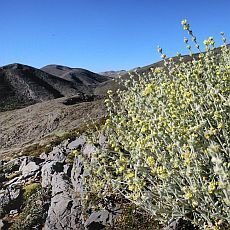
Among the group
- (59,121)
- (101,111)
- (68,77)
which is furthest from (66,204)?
(68,77)

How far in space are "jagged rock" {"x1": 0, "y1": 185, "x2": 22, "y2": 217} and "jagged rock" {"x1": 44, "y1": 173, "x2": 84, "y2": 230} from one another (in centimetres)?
157

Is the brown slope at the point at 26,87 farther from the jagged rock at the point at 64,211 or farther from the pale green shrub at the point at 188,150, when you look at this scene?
the pale green shrub at the point at 188,150

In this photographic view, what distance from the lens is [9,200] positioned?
34.7ft

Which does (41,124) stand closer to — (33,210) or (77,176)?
(33,210)

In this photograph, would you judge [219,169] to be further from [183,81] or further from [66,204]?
[66,204]

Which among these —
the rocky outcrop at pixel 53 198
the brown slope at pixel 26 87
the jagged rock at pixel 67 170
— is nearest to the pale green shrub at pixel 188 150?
the rocky outcrop at pixel 53 198

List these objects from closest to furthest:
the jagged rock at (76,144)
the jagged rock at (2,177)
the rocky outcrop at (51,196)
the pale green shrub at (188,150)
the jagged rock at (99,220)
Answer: the pale green shrub at (188,150), the jagged rock at (99,220), the rocky outcrop at (51,196), the jagged rock at (76,144), the jagged rock at (2,177)

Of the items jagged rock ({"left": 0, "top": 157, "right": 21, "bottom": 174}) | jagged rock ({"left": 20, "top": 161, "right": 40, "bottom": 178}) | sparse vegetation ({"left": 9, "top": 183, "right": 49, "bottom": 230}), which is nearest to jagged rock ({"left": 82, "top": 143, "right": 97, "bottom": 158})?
sparse vegetation ({"left": 9, "top": 183, "right": 49, "bottom": 230})

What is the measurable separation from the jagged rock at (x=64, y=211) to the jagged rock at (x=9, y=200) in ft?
5.14

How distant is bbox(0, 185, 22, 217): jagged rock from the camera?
10414 millimetres

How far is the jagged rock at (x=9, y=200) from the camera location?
10.4 metres

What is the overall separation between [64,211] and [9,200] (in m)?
2.83

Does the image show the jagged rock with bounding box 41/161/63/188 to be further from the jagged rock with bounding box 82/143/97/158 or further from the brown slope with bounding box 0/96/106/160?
the brown slope with bounding box 0/96/106/160

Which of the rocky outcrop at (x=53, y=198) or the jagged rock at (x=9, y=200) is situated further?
the jagged rock at (x=9, y=200)
